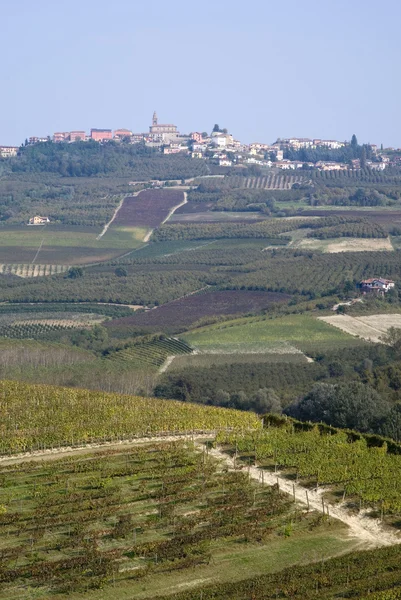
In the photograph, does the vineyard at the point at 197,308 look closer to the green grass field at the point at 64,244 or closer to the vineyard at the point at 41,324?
the vineyard at the point at 41,324

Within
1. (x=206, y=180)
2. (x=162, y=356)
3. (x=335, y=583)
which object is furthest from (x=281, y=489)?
(x=206, y=180)

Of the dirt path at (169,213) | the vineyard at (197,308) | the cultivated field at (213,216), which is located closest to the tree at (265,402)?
the vineyard at (197,308)

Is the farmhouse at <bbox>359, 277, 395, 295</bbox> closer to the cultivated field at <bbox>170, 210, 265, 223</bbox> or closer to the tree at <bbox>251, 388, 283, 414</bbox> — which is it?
the tree at <bbox>251, 388, 283, 414</bbox>

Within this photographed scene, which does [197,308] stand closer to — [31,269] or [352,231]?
[31,269]

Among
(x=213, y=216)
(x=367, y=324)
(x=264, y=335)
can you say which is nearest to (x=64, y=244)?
(x=213, y=216)

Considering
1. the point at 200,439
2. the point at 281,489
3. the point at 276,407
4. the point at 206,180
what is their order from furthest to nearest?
the point at 206,180
the point at 276,407
the point at 200,439
the point at 281,489

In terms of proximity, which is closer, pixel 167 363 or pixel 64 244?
pixel 167 363

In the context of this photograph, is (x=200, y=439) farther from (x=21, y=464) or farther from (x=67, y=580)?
(x=67, y=580)

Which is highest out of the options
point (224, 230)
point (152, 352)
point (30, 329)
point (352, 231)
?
point (352, 231)
